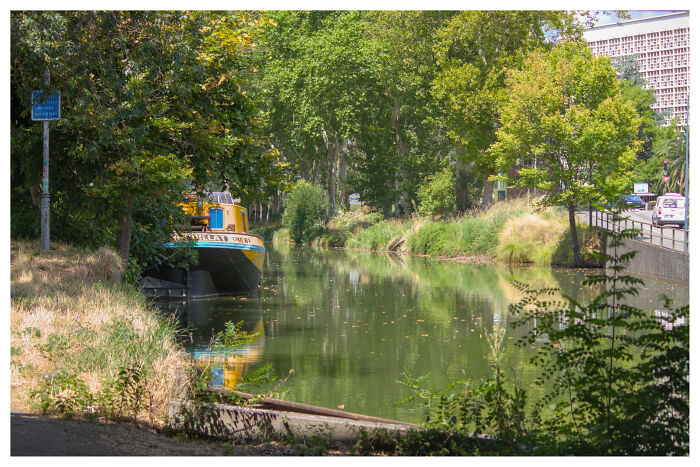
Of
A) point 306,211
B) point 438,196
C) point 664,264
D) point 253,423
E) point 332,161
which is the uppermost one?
point 332,161

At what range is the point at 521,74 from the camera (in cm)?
3262

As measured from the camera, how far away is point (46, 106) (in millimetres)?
11055

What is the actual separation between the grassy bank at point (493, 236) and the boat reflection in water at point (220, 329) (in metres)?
14.0

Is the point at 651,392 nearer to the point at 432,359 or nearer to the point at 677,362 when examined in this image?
the point at 677,362

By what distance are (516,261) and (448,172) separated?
51.1 ft

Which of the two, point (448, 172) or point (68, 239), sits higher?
point (448, 172)

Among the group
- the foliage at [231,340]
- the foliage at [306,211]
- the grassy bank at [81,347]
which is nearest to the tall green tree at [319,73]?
the foliage at [306,211]

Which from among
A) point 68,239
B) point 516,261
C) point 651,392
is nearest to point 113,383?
point 651,392

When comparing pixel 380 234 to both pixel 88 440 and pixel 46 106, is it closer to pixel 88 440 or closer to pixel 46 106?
pixel 46 106

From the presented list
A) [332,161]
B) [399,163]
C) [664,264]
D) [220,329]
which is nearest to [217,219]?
[220,329]

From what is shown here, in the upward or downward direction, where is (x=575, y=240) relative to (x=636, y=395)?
upward

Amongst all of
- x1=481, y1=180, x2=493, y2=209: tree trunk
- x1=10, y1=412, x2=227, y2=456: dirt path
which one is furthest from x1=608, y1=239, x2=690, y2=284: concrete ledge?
x1=481, y1=180, x2=493, y2=209: tree trunk

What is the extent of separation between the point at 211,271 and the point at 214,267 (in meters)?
0.22

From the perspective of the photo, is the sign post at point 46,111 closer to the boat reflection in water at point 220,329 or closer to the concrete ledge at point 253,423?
the boat reflection in water at point 220,329
